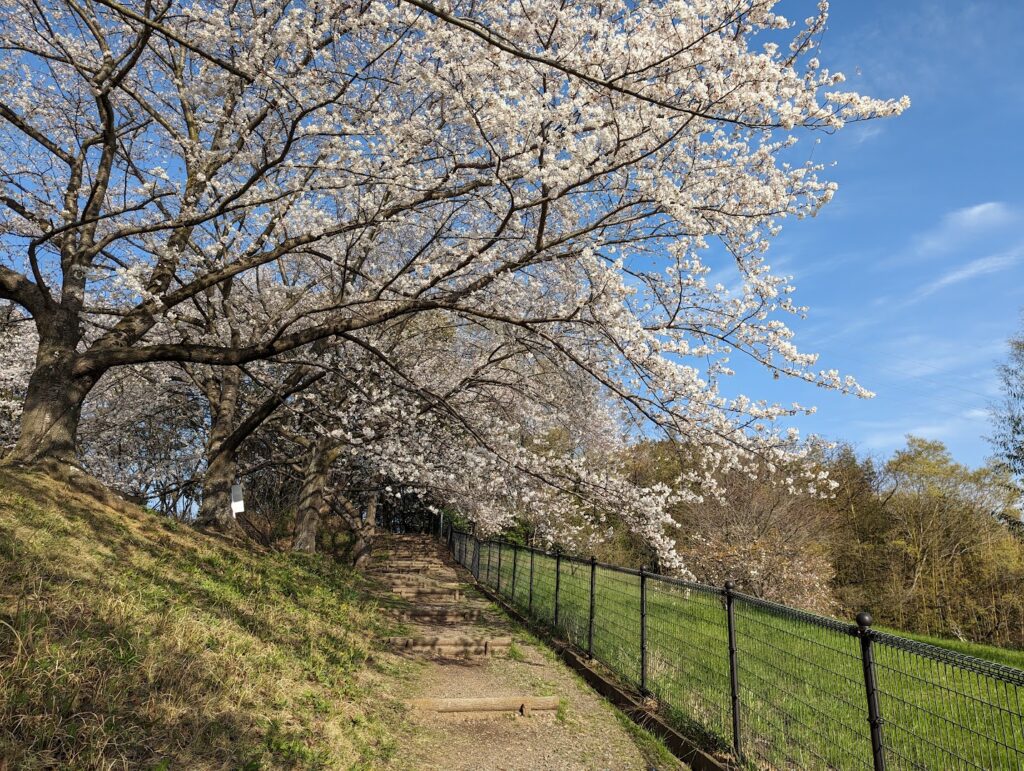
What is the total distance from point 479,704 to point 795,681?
279cm

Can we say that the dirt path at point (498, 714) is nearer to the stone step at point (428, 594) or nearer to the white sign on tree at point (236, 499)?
the stone step at point (428, 594)

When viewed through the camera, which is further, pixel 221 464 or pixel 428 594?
pixel 428 594

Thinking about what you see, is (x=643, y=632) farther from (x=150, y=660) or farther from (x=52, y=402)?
(x=52, y=402)

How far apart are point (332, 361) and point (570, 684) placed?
24.5 feet

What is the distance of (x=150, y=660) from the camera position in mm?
3938

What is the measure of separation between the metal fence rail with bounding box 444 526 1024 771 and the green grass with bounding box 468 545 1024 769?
14mm

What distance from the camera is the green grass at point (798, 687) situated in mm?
3484

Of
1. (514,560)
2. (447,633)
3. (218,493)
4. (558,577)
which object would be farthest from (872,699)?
(218,493)

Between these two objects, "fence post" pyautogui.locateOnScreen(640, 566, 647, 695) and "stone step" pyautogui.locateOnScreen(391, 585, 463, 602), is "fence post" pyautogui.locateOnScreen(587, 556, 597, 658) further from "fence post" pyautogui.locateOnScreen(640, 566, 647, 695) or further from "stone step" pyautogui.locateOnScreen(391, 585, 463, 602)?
"stone step" pyautogui.locateOnScreen(391, 585, 463, 602)

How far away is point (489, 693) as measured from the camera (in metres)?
6.66

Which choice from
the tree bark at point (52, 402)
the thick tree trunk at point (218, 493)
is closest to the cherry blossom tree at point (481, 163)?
the tree bark at point (52, 402)

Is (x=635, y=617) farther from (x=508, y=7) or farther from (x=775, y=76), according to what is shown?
(x=508, y=7)

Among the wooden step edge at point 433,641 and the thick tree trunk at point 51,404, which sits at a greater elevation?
the thick tree trunk at point 51,404

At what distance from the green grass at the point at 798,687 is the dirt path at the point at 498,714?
629 mm
